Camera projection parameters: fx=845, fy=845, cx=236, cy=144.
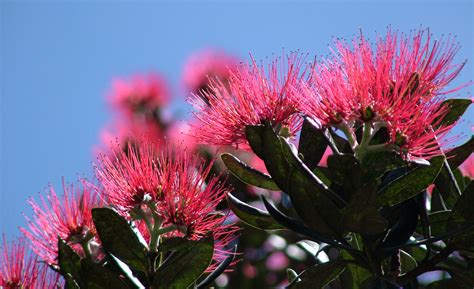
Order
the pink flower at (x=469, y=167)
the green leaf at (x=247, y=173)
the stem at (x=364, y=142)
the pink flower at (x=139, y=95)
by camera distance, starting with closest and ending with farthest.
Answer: the stem at (x=364, y=142) < the green leaf at (x=247, y=173) < the pink flower at (x=469, y=167) < the pink flower at (x=139, y=95)

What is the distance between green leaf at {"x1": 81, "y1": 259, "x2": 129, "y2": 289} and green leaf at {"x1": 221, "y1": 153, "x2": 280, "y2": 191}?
A: 0.32 metres

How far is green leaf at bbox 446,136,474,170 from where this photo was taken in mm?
1732

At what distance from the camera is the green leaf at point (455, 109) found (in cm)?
176

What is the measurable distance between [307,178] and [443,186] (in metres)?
0.42

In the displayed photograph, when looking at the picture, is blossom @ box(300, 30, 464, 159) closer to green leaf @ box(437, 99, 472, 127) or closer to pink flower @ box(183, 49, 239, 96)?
green leaf @ box(437, 99, 472, 127)

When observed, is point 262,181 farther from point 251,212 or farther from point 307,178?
point 307,178

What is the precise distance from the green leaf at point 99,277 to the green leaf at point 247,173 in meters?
0.32

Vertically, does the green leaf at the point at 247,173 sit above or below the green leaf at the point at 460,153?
above

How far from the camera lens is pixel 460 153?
1.74 meters

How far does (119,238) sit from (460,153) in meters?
0.72

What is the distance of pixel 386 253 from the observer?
→ 159cm

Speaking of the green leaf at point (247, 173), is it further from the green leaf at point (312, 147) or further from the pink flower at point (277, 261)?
the pink flower at point (277, 261)

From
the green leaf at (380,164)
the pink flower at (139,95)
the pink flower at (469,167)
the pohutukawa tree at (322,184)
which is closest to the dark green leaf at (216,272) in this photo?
the pohutukawa tree at (322,184)

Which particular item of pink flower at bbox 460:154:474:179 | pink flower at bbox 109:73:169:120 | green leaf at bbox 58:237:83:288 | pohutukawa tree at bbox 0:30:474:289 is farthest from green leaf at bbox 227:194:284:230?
pink flower at bbox 109:73:169:120
